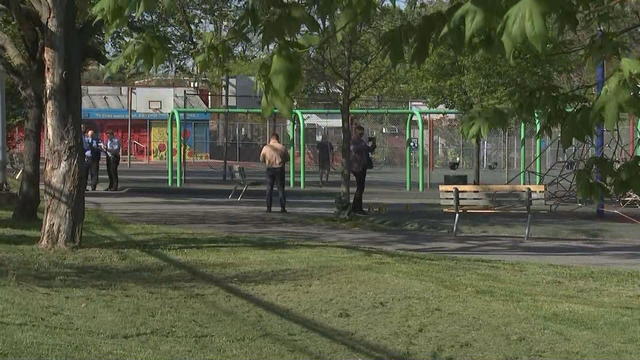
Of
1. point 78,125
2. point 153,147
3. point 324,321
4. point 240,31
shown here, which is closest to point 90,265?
point 78,125

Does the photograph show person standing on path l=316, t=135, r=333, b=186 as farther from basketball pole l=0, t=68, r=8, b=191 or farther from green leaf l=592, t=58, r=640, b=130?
green leaf l=592, t=58, r=640, b=130

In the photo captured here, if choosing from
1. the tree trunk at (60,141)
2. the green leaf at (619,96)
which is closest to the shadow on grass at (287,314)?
the tree trunk at (60,141)

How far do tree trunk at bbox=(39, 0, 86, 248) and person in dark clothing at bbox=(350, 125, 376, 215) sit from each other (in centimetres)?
756

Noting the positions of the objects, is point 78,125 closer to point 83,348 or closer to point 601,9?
point 83,348

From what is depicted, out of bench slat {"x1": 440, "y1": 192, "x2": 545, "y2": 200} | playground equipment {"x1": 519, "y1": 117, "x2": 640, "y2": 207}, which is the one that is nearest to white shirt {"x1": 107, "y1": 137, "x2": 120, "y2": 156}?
bench slat {"x1": 440, "y1": 192, "x2": 545, "y2": 200}

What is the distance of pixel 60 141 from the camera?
35.4 ft

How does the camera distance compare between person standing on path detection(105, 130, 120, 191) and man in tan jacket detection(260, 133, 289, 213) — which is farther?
person standing on path detection(105, 130, 120, 191)

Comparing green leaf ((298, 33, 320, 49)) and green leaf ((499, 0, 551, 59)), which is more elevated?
green leaf ((298, 33, 320, 49))

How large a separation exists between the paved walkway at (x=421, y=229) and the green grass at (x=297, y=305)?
1820 mm

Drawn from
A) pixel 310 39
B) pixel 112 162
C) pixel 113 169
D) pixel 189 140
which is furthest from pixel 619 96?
pixel 189 140

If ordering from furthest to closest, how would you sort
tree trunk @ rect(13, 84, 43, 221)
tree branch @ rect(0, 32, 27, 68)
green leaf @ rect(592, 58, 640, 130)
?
1. tree trunk @ rect(13, 84, 43, 221)
2. tree branch @ rect(0, 32, 27, 68)
3. green leaf @ rect(592, 58, 640, 130)

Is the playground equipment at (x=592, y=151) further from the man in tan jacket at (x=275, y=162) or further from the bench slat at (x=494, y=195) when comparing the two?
the man in tan jacket at (x=275, y=162)

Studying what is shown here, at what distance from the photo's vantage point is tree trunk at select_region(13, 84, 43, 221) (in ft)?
45.1

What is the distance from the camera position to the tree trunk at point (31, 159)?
542 inches
